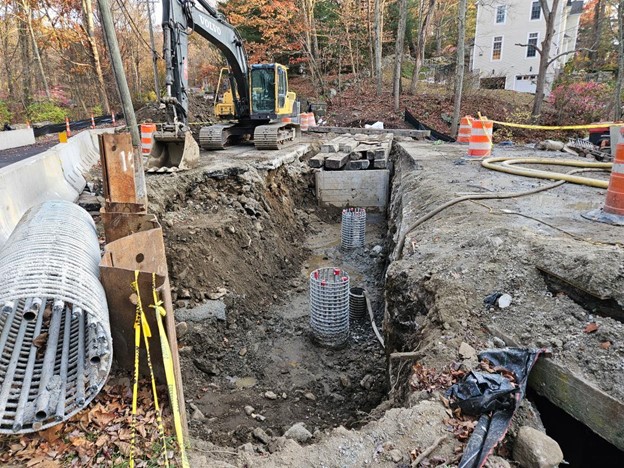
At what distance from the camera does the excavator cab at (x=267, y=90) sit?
1184 centimetres

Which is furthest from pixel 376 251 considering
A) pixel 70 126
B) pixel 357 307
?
pixel 70 126

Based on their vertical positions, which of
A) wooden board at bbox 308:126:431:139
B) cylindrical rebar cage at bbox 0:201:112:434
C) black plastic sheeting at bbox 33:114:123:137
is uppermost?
black plastic sheeting at bbox 33:114:123:137

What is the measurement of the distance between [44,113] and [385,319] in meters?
22.7

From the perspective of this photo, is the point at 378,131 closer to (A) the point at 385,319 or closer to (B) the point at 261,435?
(A) the point at 385,319

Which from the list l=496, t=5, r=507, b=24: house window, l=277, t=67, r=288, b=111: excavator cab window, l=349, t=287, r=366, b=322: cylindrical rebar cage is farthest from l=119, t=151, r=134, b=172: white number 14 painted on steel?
l=496, t=5, r=507, b=24: house window

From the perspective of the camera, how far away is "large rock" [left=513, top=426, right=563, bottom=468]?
6.91 ft

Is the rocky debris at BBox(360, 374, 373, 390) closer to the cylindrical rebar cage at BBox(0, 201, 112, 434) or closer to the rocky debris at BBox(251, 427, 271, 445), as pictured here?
the rocky debris at BBox(251, 427, 271, 445)

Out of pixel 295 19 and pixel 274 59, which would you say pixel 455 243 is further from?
pixel 274 59

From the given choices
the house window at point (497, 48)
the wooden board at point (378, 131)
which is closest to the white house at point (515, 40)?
the house window at point (497, 48)

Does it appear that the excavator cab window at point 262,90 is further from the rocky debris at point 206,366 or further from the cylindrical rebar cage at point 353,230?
the rocky debris at point 206,366

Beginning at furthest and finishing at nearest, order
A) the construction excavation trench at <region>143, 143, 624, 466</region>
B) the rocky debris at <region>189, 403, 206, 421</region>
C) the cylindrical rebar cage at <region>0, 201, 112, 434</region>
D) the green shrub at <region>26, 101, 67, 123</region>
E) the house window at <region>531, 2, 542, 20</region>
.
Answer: the house window at <region>531, 2, 542, 20</region> → the green shrub at <region>26, 101, 67, 123</region> → the rocky debris at <region>189, 403, 206, 421</region> → the construction excavation trench at <region>143, 143, 624, 466</region> → the cylindrical rebar cage at <region>0, 201, 112, 434</region>

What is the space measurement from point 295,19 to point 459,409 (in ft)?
82.6

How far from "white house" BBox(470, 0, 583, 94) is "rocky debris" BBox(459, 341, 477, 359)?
29.9 meters

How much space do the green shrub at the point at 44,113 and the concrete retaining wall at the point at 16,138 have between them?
5380 millimetres
